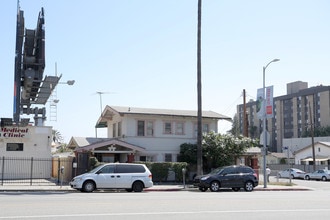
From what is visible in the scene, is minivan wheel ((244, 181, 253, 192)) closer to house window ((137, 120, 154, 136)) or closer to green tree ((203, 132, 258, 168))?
green tree ((203, 132, 258, 168))

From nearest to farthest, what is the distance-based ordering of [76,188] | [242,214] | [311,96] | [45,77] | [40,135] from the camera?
1. [242,214]
2. [76,188]
3. [45,77]
4. [40,135]
5. [311,96]

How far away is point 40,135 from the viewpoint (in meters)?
34.3

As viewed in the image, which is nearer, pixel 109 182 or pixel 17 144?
pixel 109 182

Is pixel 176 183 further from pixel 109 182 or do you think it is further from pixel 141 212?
pixel 141 212

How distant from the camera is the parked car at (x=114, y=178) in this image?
77.3ft

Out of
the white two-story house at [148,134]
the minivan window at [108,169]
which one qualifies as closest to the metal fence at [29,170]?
the white two-story house at [148,134]

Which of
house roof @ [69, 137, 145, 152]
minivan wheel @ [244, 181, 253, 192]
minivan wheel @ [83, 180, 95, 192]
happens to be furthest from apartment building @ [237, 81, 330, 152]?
minivan wheel @ [83, 180, 95, 192]

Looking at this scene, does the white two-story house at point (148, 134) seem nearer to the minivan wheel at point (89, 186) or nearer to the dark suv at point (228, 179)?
the dark suv at point (228, 179)

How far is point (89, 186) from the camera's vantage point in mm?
23562

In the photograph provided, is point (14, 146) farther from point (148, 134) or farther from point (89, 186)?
point (89, 186)

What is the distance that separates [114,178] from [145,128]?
11.3 m

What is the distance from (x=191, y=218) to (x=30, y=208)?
5.06 m

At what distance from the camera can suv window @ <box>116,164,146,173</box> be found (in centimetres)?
2434

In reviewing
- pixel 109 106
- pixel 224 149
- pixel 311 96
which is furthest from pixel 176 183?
pixel 311 96
